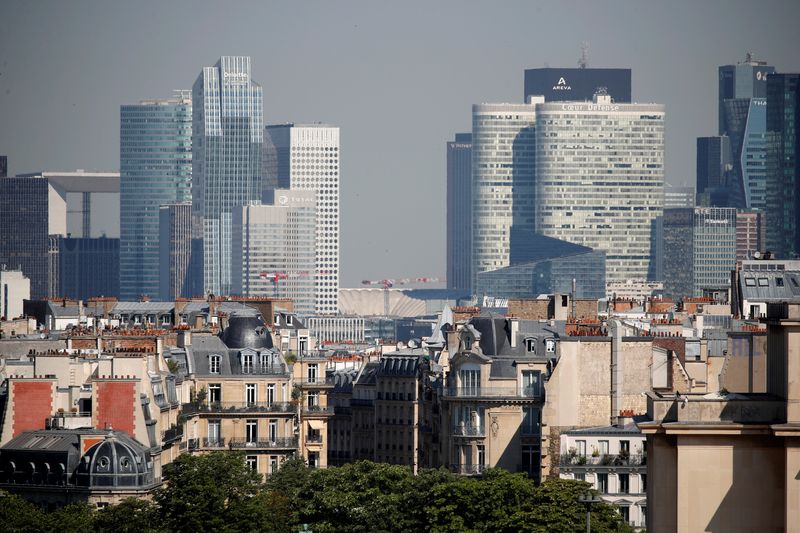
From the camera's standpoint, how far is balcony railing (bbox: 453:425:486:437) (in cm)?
10025

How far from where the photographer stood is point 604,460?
85.2m

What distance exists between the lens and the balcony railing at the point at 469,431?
100 meters

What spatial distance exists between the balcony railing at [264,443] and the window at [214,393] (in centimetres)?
196

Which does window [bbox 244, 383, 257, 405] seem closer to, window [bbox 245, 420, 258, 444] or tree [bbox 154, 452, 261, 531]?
window [bbox 245, 420, 258, 444]

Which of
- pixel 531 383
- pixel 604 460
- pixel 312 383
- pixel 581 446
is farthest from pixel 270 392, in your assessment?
pixel 604 460

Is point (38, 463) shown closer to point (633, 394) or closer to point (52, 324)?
point (633, 394)

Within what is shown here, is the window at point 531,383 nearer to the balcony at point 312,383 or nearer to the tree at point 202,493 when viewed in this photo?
the tree at point 202,493

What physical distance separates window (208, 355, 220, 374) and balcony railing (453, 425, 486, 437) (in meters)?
12.1

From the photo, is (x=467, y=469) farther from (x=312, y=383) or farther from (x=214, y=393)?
(x=312, y=383)

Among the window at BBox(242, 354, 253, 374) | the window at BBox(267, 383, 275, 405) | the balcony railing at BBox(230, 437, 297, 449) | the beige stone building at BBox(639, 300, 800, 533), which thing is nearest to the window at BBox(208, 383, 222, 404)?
the window at BBox(242, 354, 253, 374)

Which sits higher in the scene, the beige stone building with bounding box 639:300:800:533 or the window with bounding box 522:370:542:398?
the beige stone building with bounding box 639:300:800:533

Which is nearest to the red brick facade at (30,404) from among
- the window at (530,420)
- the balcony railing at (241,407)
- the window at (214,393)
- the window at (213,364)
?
the balcony railing at (241,407)

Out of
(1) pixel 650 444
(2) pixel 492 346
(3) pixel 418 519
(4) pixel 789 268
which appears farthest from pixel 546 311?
(1) pixel 650 444

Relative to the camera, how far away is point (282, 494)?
304 ft
